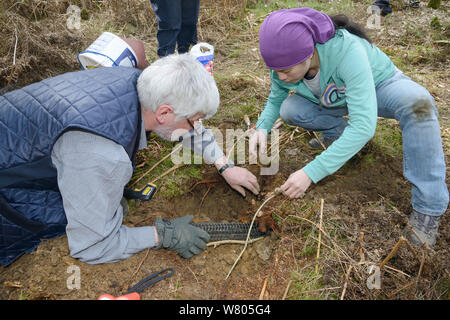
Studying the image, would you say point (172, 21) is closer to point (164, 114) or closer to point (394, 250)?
point (164, 114)

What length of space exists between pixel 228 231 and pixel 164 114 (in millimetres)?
922

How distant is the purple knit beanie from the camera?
1711mm

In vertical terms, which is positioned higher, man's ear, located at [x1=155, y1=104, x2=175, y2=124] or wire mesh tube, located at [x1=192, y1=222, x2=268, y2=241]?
man's ear, located at [x1=155, y1=104, x2=175, y2=124]

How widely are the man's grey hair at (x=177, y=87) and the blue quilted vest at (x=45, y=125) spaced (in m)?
0.09

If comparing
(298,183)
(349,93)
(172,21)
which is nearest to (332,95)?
(349,93)

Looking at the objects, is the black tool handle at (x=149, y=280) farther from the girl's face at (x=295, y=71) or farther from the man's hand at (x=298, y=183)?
the girl's face at (x=295, y=71)

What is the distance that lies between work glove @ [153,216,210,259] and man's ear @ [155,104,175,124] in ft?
2.00

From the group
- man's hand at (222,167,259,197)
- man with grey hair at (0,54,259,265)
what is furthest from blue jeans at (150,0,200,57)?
man's hand at (222,167,259,197)

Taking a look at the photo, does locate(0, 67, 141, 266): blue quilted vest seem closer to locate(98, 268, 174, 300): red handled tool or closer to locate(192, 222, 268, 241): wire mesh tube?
locate(98, 268, 174, 300): red handled tool

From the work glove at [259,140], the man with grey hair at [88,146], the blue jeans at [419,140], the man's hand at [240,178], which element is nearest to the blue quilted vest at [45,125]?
the man with grey hair at [88,146]

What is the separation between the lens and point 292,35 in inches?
67.2

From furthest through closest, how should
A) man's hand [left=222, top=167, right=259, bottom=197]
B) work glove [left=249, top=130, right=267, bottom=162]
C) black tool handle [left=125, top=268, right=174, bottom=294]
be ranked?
work glove [left=249, top=130, right=267, bottom=162]
man's hand [left=222, top=167, right=259, bottom=197]
black tool handle [left=125, top=268, right=174, bottom=294]

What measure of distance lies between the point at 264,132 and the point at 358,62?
0.87 metres

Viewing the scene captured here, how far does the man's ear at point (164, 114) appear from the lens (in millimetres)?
1631
